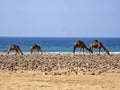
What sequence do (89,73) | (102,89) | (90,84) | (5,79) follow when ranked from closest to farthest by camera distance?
(102,89), (90,84), (5,79), (89,73)

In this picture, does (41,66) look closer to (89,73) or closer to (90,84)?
(89,73)

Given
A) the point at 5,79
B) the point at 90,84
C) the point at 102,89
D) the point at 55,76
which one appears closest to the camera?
the point at 102,89

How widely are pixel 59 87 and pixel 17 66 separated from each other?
8.66 m

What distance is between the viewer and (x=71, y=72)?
69.1 ft

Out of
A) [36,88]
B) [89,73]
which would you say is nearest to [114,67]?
[89,73]

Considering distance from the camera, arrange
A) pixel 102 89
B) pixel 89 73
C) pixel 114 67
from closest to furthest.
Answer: pixel 102 89 → pixel 89 73 → pixel 114 67

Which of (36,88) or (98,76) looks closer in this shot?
(36,88)

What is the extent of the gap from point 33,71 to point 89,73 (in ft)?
9.93

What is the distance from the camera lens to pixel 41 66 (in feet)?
77.9

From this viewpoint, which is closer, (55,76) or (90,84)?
(90,84)

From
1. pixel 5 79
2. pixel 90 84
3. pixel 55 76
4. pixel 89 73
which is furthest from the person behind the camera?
pixel 89 73

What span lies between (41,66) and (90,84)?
767cm

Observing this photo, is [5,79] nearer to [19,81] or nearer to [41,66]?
[19,81]

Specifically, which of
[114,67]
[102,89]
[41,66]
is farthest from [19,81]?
[114,67]
